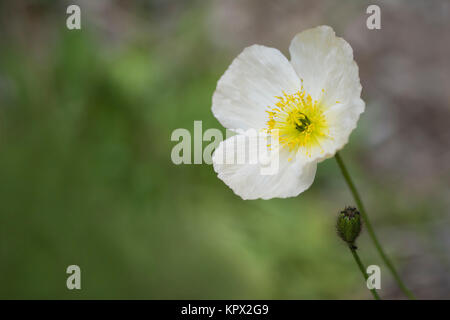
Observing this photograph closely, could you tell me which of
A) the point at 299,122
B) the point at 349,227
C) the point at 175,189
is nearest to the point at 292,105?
the point at 299,122

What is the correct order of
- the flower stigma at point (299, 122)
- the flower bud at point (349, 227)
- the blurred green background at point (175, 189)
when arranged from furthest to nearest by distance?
the blurred green background at point (175, 189)
the flower stigma at point (299, 122)
the flower bud at point (349, 227)

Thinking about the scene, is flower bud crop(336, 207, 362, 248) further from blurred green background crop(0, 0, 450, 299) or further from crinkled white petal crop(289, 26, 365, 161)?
blurred green background crop(0, 0, 450, 299)

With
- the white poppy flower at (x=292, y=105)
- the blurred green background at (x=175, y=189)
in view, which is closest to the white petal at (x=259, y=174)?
the white poppy flower at (x=292, y=105)

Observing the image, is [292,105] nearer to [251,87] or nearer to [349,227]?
[251,87]

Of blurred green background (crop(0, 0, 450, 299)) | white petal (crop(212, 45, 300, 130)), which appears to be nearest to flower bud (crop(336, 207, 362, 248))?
white petal (crop(212, 45, 300, 130))

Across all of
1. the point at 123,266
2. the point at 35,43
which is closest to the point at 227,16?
the point at 35,43

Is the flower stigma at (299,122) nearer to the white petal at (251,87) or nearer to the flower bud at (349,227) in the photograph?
the white petal at (251,87)

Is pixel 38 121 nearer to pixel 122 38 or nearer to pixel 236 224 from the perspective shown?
pixel 236 224
